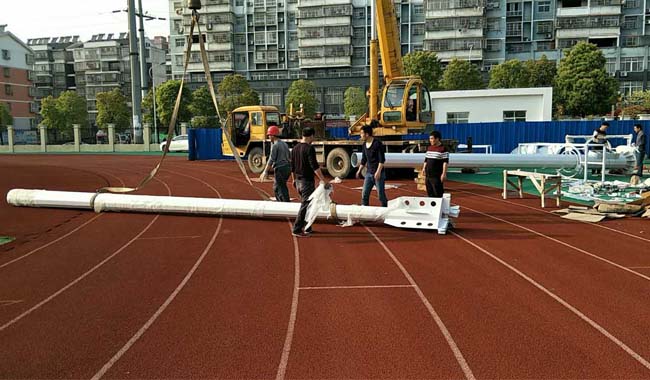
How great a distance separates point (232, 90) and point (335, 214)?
170ft

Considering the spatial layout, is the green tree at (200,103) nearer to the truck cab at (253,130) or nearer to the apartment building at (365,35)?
the apartment building at (365,35)

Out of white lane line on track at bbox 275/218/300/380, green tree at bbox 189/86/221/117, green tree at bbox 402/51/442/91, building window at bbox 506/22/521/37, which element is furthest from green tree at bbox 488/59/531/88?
white lane line on track at bbox 275/218/300/380

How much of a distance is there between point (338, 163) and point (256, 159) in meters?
4.05

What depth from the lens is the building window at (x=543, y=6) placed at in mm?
66438

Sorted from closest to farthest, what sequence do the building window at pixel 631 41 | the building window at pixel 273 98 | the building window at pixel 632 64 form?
the building window at pixel 632 64, the building window at pixel 631 41, the building window at pixel 273 98

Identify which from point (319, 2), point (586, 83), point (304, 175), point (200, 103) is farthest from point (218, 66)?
point (304, 175)

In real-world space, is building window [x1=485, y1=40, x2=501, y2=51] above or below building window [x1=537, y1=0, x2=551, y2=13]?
below

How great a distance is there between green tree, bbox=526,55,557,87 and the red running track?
48389mm

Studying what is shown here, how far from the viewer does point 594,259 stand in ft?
22.5

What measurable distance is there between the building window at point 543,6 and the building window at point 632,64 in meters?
11.0

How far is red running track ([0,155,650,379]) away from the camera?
3.95m

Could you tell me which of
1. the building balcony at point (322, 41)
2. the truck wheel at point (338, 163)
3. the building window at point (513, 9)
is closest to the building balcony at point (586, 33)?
the building window at point (513, 9)

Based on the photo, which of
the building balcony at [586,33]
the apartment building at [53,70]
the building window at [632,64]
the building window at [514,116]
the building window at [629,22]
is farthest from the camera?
the apartment building at [53,70]

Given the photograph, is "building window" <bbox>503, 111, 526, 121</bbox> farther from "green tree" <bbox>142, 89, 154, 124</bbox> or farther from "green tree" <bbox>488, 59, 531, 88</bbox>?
"green tree" <bbox>142, 89, 154, 124</bbox>
